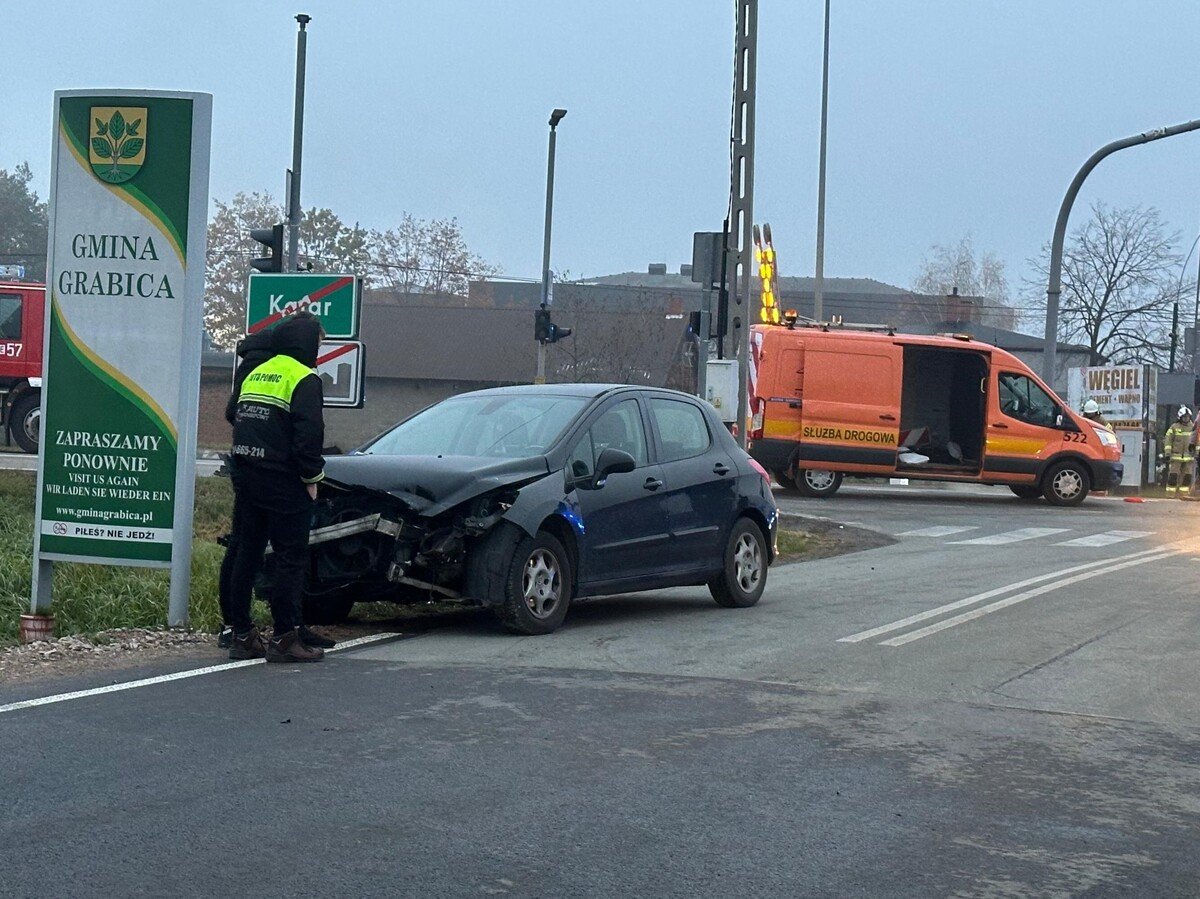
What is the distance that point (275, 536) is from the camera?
330 inches

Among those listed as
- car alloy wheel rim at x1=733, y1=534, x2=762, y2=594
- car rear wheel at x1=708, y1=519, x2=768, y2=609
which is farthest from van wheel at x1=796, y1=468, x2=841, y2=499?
car alloy wheel rim at x1=733, y1=534, x2=762, y2=594

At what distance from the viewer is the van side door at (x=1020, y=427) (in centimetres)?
2623

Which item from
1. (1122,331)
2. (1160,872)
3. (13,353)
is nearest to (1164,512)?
(13,353)

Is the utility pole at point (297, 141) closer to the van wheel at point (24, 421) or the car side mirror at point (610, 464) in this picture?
the van wheel at point (24, 421)

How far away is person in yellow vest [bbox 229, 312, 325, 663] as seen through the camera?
8266 mm

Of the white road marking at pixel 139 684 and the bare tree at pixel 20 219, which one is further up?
the bare tree at pixel 20 219

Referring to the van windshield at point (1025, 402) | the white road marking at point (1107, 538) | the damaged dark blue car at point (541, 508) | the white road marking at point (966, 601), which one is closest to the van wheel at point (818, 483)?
the van windshield at point (1025, 402)

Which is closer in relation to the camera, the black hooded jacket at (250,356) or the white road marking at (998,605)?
the black hooded jacket at (250,356)

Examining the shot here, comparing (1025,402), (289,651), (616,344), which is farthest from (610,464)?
(616,344)

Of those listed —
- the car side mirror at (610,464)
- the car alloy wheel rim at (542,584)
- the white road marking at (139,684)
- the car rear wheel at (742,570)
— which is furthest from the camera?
the car rear wheel at (742,570)

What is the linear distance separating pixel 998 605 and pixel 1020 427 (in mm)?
15177

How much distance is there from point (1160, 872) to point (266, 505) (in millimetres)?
5006

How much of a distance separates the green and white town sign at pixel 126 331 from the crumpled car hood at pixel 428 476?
93 cm

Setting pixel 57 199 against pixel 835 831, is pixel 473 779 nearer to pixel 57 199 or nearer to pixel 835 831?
pixel 835 831
